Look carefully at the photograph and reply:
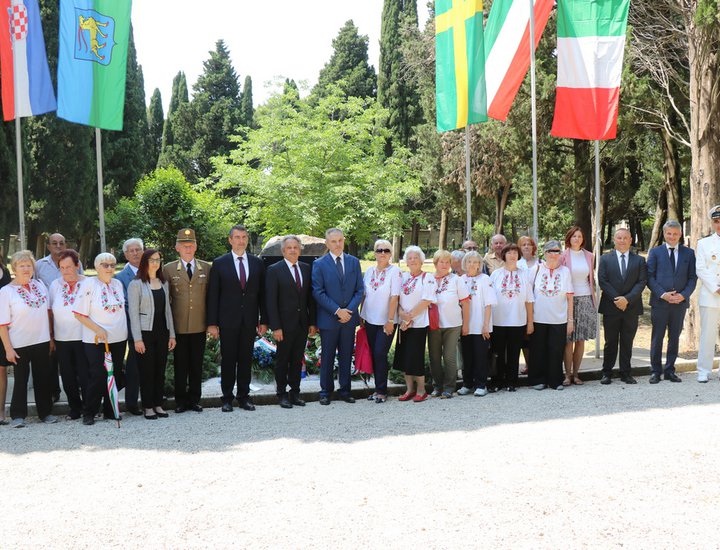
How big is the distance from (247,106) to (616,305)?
4721 cm

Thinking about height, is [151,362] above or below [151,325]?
below

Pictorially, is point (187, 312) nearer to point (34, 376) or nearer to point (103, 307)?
point (103, 307)

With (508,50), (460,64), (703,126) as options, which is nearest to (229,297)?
(460,64)

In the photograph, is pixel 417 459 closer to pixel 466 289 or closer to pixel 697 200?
pixel 466 289

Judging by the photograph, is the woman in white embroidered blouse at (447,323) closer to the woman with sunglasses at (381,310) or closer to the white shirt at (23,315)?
the woman with sunglasses at (381,310)

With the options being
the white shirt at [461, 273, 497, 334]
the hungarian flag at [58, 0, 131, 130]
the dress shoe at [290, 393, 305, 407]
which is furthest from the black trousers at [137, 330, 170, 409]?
the white shirt at [461, 273, 497, 334]

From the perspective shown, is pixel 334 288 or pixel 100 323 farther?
pixel 334 288

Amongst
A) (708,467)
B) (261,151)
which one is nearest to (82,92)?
(708,467)

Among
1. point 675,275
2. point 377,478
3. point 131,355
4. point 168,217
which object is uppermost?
point 168,217

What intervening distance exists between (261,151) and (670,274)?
1698 cm

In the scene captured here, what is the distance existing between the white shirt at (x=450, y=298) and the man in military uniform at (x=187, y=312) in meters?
2.48

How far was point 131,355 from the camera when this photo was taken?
6148 millimetres

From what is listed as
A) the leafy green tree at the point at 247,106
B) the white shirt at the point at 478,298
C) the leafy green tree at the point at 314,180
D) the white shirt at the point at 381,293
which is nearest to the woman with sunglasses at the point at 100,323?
the white shirt at the point at 381,293

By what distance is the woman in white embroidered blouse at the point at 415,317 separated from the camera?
264 inches
